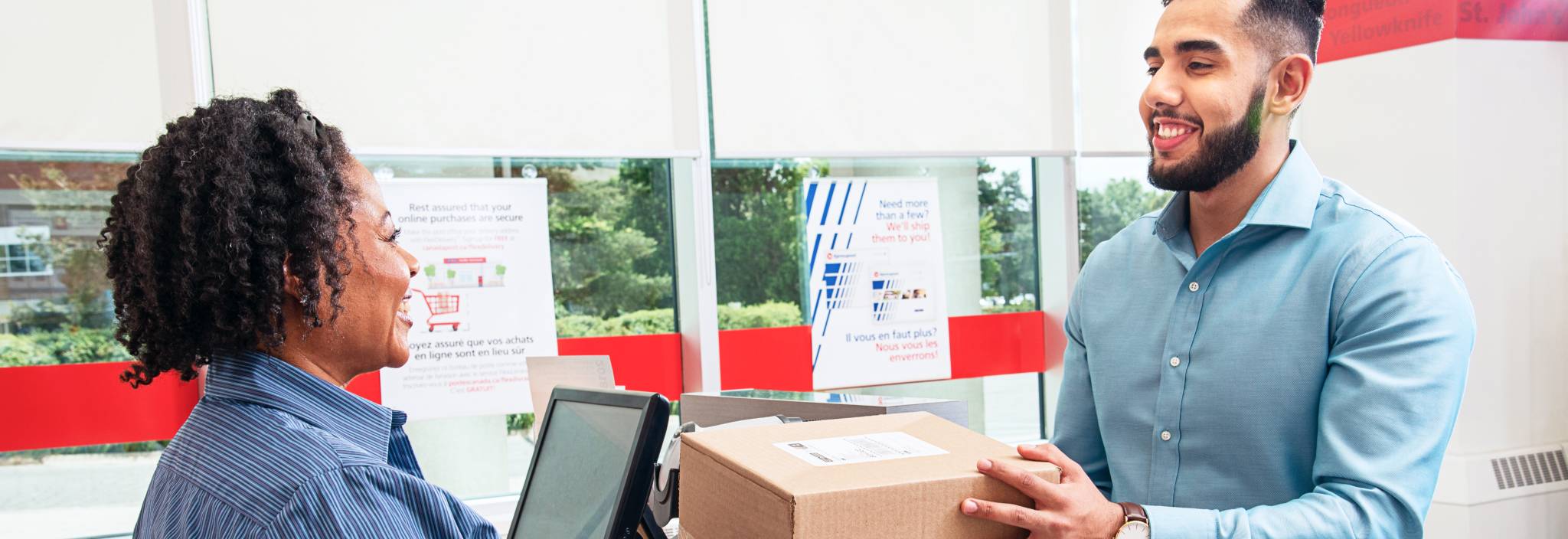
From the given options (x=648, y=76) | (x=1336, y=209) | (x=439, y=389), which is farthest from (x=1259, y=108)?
(x=439, y=389)

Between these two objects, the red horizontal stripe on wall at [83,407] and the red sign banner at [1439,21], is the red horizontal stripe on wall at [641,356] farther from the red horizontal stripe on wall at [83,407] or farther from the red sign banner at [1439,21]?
the red sign banner at [1439,21]

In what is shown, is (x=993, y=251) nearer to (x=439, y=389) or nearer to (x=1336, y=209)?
(x=439, y=389)

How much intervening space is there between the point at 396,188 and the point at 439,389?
0.76 metres

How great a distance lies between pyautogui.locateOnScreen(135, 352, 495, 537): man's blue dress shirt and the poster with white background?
8.77 ft

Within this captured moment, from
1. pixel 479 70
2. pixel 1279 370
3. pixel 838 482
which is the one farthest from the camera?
pixel 479 70

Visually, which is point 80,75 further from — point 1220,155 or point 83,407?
point 1220,155

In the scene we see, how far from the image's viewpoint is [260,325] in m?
1.08

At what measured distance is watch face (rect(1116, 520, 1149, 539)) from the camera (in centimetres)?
111

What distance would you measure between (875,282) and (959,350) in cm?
52

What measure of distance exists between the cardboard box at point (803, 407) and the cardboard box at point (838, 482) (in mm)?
518

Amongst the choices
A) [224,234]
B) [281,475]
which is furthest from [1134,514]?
[224,234]

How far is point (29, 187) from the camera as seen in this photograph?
331 centimetres

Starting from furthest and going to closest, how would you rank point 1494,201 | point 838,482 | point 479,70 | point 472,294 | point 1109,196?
point 1109,196 < point 472,294 < point 479,70 < point 1494,201 < point 838,482

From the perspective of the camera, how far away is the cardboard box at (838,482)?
792mm
